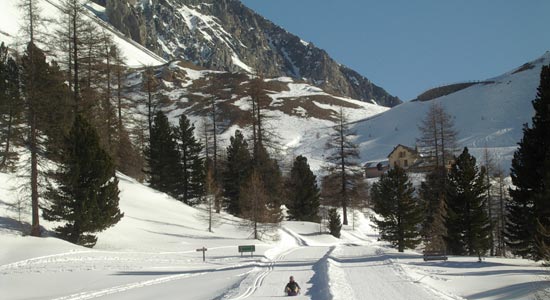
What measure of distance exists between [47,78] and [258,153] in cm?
2227

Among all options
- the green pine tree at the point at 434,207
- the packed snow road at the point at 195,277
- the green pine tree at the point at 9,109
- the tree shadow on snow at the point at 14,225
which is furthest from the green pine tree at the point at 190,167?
the tree shadow on snow at the point at 14,225

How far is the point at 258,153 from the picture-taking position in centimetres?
4609

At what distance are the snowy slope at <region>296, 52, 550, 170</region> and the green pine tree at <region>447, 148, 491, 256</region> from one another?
62.8 meters

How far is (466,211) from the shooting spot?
3094 cm

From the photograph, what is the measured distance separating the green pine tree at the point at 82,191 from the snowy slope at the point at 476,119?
250ft

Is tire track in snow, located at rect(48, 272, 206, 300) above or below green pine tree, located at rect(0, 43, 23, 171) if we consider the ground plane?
below

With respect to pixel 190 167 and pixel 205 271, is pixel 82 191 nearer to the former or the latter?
pixel 205 271

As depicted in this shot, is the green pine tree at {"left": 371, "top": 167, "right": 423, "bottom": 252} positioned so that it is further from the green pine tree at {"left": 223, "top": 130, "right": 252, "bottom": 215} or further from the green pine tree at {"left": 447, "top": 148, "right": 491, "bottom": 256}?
the green pine tree at {"left": 223, "top": 130, "right": 252, "bottom": 215}

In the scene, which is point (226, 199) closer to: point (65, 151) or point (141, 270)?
point (65, 151)

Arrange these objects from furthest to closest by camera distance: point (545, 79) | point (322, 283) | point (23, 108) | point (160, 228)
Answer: point (160, 228), point (23, 108), point (545, 79), point (322, 283)

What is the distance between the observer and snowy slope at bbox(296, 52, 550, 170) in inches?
4090

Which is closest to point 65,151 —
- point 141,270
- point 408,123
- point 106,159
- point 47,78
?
point 106,159

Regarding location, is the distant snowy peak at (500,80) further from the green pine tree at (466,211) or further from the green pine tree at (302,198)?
the green pine tree at (466,211)

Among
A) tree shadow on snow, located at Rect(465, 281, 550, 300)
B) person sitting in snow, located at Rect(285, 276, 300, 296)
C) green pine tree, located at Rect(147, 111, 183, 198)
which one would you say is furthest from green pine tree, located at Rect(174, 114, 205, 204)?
tree shadow on snow, located at Rect(465, 281, 550, 300)
